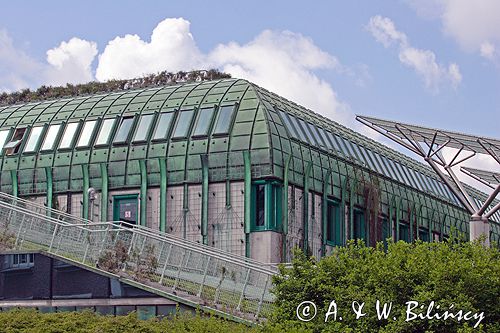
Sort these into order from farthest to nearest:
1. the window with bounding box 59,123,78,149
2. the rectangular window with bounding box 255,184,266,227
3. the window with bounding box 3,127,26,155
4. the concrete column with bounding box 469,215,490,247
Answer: the window with bounding box 3,127,26,155
the window with bounding box 59,123,78,149
the concrete column with bounding box 469,215,490,247
the rectangular window with bounding box 255,184,266,227

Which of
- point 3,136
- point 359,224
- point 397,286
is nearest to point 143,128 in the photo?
point 3,136

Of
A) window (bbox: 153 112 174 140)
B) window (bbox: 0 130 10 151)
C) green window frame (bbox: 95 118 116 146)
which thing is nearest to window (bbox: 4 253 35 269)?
window (bbox: 153 112 174 140)

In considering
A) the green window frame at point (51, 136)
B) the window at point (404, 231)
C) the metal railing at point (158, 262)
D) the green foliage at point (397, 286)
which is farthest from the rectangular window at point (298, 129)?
the green foliage at point (397, 286)

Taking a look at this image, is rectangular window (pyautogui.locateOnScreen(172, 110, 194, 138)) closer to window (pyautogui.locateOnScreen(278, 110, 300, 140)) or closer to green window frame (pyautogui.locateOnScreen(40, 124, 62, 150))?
window (pyautogui.locateOnScreen(278, 110, 300, 140))

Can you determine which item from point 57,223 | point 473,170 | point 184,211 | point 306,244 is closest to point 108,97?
point 184,211

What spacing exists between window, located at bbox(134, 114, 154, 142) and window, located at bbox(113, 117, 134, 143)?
0.56 m

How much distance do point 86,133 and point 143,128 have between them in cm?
363

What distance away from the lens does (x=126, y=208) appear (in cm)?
5278

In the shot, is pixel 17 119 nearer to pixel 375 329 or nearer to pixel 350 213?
pixel 350 213

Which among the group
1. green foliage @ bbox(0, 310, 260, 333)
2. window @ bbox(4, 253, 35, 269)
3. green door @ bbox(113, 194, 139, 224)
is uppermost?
green door @ bbox(113, 194, 139, 224)

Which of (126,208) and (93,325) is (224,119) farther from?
(93,325)

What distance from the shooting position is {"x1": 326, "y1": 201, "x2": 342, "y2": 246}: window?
54.4 metres

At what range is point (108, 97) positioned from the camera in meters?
57.7

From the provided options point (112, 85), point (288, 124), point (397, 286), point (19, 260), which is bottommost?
point (397, 286)
